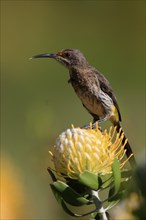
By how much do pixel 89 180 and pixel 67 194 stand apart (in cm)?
7

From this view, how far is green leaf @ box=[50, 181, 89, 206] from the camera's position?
213cm

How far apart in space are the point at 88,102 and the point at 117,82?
716 centimetres

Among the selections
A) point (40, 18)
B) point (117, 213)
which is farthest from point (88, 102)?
point (40, 18)

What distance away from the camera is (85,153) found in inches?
88.9

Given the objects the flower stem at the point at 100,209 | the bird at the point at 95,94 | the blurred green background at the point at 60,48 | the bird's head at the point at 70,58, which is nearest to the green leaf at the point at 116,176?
the flower stem at the point at 100,209

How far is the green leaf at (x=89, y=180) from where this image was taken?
2.13 m

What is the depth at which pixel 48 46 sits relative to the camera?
14312 millimetres

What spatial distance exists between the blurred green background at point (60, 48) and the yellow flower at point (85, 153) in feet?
19.5

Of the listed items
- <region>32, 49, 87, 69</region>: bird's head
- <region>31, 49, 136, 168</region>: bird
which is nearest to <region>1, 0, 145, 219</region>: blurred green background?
<region>32, 49, 87, 69</region>: bird's head

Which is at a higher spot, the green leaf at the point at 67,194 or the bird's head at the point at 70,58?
the bird's head at the point at 70,58

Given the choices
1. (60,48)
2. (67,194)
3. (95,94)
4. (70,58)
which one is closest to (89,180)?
(67,194)

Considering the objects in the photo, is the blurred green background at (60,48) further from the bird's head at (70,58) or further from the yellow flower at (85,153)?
the yellow flower at (85,153)

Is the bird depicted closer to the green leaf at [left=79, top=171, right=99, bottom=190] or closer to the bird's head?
the bird's head

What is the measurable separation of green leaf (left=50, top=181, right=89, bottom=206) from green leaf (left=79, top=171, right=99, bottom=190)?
0.12ft
